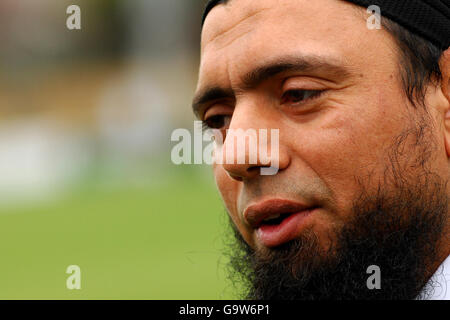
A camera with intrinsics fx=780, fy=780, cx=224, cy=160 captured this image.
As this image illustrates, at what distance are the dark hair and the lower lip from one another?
67 cm

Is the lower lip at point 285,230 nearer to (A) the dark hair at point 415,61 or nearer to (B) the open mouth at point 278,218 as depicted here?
(B) the open mouth at point 278,218

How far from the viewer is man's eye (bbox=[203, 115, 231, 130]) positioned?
12.1ft

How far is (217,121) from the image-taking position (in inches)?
147

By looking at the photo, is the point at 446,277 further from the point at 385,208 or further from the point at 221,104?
the point at 221,104

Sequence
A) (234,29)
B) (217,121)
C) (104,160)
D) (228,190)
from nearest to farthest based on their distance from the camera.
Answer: (234,29) → (228,190) → (217,121) → (104,160)

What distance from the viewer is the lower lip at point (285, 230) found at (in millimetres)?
3242

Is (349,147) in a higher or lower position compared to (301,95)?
lower

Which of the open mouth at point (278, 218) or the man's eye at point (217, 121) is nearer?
the open mouth at point (278, 218)

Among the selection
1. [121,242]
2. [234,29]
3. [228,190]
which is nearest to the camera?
[234,29]

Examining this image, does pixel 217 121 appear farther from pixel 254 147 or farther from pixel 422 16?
pixel 422 16

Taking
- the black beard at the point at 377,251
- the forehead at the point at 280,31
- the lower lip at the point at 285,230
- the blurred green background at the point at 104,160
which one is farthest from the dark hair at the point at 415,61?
Result: the blurred green background at the point at 104,160

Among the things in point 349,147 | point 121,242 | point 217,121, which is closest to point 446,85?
point 349,147

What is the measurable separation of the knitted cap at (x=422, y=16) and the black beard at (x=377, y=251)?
0.55 meters

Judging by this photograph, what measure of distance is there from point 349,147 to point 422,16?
67cm
